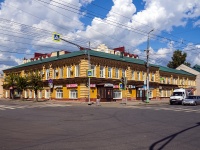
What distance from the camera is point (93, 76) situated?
130ft

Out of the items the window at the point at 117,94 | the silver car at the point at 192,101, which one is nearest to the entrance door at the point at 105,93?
the window at the point at 117,94

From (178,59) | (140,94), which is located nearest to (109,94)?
(140,94)

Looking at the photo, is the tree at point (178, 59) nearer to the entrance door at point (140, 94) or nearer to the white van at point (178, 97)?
the entrance door at point (140, 94)

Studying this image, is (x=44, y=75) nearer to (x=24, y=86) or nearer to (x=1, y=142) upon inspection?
(x=24, y=86)

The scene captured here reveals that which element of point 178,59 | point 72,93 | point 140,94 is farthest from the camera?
point 178,59

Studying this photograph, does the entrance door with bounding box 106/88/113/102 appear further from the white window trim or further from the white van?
the white van

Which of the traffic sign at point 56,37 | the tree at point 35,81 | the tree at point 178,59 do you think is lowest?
the tree at point 35,81

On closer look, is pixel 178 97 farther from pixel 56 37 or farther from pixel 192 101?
pixel 56 37

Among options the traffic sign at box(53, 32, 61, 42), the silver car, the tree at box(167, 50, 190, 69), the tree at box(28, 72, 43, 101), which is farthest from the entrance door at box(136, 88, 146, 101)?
the tree at box(167, 50, 190, 69)

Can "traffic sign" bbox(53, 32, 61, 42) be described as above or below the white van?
above

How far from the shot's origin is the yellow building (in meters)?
39.1

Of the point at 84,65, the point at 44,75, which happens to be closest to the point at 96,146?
the point at 84,65

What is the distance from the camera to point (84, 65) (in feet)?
127

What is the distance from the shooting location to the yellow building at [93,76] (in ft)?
128
